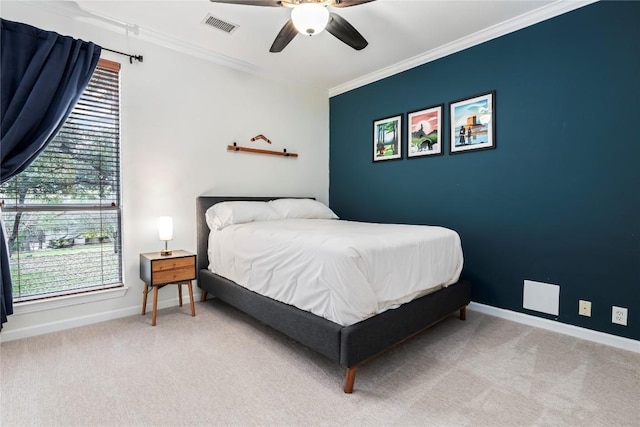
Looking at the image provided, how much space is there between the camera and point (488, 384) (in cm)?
187

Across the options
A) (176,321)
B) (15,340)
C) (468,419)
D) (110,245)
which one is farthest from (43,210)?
(468,419)

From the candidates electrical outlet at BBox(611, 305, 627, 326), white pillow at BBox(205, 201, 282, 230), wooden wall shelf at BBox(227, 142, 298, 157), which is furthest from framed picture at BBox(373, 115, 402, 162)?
electrical outlet at BBox(611, 305, 627, 326)

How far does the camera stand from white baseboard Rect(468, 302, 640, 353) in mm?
2313

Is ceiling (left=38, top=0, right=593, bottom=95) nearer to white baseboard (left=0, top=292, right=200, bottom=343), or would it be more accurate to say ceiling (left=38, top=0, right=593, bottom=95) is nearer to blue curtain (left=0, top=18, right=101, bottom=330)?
blue curtain (left=0, top=18, right=101, bottom=330)

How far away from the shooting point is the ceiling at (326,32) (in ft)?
8.58

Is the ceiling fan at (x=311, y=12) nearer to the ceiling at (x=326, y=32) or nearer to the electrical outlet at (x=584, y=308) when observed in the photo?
the ceiling at (x=326, y=32)

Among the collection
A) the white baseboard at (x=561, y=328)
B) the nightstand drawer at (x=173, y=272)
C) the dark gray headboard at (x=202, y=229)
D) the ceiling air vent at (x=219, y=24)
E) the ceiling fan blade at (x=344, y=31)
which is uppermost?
the ceiling air vent at (x=219, y=24)

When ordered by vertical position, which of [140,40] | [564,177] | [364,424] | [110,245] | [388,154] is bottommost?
[364,424]

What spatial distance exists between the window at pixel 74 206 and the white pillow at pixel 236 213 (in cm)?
87

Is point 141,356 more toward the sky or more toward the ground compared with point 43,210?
more toward the ground

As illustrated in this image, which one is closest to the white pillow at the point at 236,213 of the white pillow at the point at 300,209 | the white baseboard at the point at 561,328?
the white pillow at the point at 300,209

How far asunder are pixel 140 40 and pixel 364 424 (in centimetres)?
361

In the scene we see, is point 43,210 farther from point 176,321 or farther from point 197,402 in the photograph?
point 197,402

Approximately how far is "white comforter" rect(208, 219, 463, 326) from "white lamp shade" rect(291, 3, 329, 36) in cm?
142
